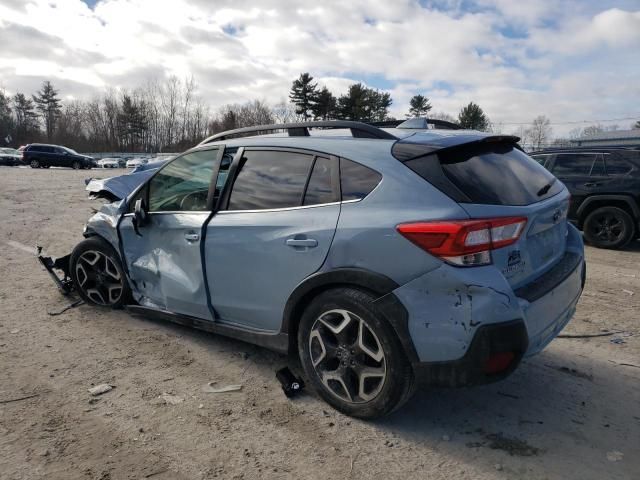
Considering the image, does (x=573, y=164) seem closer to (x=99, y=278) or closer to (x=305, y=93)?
(x=99, y=278)

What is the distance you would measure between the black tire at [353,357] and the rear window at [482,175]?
0.74 metres

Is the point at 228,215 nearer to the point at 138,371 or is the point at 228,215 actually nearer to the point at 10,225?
the point at 138,371

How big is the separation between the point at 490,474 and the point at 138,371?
2452 mm

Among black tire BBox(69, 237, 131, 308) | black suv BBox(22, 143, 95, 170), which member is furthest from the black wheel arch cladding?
black suv BBox(22, 143, 95, 170)

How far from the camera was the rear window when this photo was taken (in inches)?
97.5

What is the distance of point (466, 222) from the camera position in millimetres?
2318

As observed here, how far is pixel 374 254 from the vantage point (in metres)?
2.51

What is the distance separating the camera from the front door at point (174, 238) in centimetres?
351

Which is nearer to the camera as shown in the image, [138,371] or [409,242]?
[409,242]

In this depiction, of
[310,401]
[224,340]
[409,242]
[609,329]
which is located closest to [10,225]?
[224,340]

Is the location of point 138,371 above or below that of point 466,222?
below

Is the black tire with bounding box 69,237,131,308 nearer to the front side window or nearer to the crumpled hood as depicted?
the front side window

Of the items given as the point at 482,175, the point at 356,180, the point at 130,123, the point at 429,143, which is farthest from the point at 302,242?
the point at 130,123

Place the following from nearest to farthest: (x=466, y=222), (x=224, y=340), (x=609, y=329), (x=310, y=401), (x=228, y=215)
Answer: (x=466, y=222) < (x=310, y=401) < (x=228, y=215) < (x=224, y=340) < (x=609, y=329)
